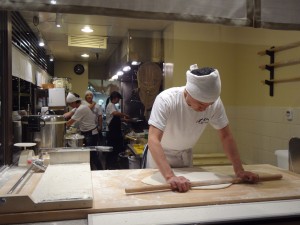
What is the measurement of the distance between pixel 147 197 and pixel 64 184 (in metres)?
0.40

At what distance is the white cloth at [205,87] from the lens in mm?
1624

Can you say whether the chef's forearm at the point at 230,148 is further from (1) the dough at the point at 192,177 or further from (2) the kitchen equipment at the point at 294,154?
(2) the kitchen equipment at the point at 294,154

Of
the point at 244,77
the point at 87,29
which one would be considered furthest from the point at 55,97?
the point at 244,77

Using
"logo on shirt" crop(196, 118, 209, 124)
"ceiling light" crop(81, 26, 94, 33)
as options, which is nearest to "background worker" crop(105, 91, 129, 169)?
"ceiling light" crop(81, 26, 94, 33)

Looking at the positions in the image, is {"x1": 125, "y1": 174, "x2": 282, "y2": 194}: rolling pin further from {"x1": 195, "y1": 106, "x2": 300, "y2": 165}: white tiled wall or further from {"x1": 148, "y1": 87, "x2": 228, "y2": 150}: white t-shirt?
{"x1": 195, "y1": 106, "x2": 300, "y2": 165}: white tiled wall

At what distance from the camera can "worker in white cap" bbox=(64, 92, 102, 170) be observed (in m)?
4.67

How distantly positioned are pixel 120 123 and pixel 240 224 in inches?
157

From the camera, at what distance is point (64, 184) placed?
1386 millimetres

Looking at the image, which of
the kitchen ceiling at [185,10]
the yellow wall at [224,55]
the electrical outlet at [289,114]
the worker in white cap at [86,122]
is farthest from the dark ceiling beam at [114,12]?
the worker in white cap at [86,122]

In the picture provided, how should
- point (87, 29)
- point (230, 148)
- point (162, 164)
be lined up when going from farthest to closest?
point (87, 29) < point (230, 148) < point (162, 164)

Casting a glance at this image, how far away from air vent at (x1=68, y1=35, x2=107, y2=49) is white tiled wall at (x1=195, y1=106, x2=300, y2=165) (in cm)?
247

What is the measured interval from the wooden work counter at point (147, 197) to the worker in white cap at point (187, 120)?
15 cm

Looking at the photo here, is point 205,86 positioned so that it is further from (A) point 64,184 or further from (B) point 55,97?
(B) point 55,97

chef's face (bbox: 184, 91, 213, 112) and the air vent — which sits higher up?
the air vent
